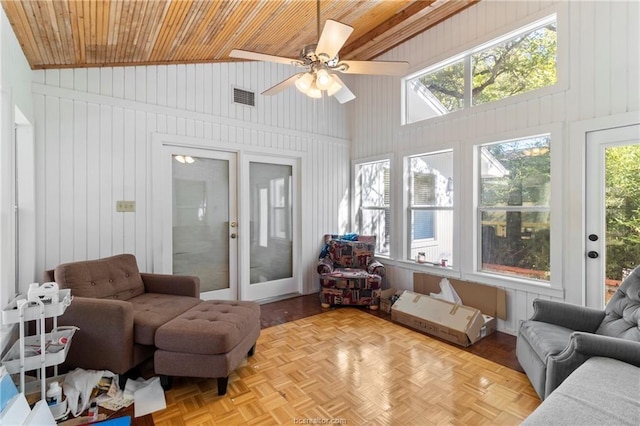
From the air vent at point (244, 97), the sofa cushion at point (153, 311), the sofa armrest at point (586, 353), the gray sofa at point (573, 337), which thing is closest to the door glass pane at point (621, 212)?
the gray sofa at point (573, 337)

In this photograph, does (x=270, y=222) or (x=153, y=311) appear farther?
(x=270, y=222)

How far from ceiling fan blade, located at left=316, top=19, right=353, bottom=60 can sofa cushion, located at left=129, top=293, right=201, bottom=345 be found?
2165 millimetres

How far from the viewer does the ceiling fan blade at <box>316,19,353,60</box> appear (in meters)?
1.78

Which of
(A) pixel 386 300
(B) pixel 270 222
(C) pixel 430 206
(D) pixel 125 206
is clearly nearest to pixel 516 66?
(C) pixel 430 206

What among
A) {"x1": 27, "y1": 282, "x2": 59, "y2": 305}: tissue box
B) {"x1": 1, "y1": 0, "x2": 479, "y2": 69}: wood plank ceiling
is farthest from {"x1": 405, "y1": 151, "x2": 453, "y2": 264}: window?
{"x1": 27, "y1": 282, "x2": 59, "y2": 305}: tissue box

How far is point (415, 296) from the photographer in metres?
3.47

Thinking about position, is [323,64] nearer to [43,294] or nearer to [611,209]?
[43,294]

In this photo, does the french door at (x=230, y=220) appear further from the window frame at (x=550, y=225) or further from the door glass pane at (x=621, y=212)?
the door glass pane at (x=621, y=212)

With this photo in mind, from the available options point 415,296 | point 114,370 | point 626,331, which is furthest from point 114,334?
point 626,331

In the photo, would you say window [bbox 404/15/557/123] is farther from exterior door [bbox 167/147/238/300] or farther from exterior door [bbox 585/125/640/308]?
exterior door [bbox 167/147/238/300]

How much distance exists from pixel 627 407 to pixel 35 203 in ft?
13.4

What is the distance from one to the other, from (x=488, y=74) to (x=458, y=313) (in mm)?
2574

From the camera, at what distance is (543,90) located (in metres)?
2.93

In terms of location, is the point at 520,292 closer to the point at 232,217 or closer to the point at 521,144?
the point at 521,144
